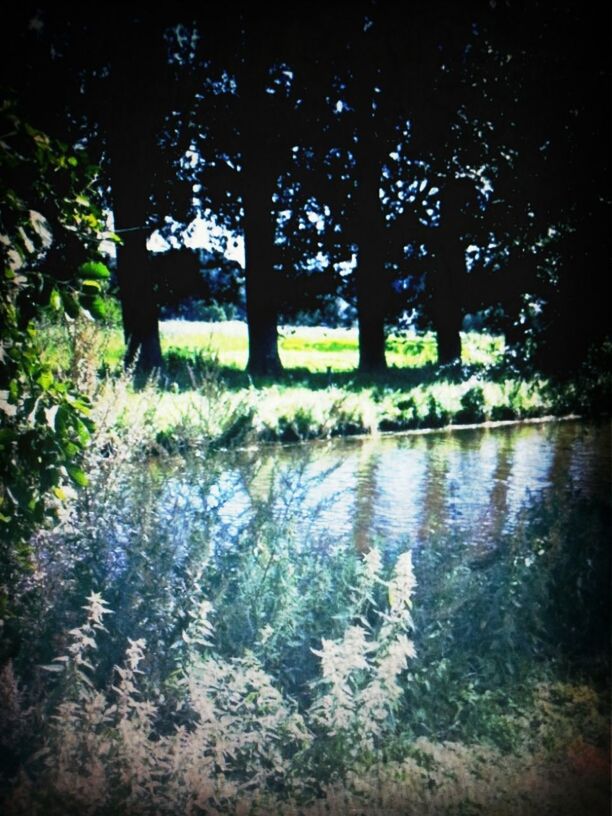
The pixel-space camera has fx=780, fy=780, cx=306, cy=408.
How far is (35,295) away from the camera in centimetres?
289

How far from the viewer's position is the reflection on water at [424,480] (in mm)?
5432

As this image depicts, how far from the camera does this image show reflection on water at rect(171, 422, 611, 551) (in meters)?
5.43

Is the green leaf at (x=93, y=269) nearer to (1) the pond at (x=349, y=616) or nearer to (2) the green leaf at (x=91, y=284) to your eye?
(2) the green leaf at (x=91, y=284)

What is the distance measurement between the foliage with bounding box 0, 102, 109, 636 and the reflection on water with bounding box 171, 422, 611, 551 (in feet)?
4.83

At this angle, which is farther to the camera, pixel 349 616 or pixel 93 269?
pixel 349 616

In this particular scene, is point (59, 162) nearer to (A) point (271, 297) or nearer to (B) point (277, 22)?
(B) point (277, 22)

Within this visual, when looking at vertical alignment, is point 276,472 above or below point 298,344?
below

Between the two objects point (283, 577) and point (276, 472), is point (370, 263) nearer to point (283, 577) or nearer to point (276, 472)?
point (276, 472)

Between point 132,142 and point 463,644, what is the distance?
8973 millimetres

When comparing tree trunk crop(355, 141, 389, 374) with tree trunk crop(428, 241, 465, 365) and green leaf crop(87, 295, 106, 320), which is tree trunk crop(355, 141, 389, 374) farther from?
green leaf crop(87, 295, 106, 320)

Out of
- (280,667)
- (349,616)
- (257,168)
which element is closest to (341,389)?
(257,168)

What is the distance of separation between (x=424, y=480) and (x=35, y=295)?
321 inches

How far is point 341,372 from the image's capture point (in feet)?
58.4

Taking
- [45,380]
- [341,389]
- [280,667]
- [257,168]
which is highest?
[257,168]
